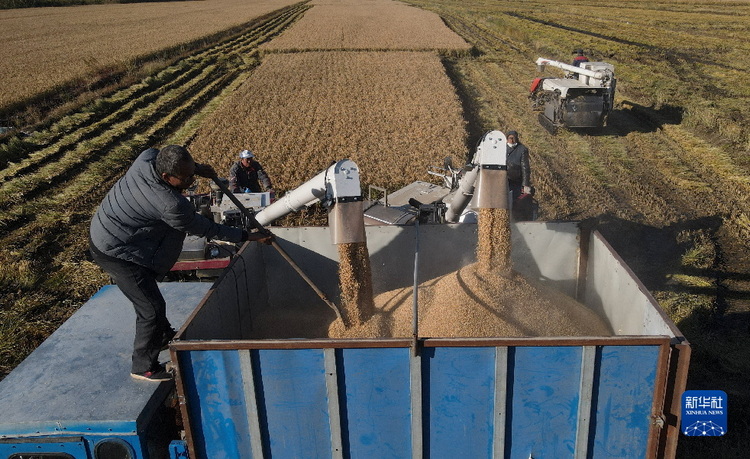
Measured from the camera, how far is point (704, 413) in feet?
11.3

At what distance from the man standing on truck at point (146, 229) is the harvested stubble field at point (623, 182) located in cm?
313

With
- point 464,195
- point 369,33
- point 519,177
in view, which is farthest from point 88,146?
point 369,33

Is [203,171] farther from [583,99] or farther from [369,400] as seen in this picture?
[583,99]

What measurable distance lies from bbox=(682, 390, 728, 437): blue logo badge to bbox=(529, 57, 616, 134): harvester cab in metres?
12.1

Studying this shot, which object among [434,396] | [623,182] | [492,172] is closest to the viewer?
[434,396]

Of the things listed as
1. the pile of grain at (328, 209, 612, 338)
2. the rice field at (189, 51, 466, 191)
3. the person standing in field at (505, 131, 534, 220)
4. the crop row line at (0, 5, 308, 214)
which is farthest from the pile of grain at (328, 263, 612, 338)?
the crop row line at (0, 5, 308, 214)

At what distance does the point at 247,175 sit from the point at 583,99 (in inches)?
372

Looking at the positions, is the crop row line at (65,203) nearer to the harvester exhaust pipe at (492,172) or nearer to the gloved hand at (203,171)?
the gloved hand at (203,171)

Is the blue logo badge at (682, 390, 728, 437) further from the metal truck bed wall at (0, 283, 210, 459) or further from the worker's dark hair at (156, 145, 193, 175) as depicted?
the worker's dark hair at (156, 145, 193, 175)

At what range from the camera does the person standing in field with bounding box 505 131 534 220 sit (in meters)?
7.63

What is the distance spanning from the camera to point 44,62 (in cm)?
2634

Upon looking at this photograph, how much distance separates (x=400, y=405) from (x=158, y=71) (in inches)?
964

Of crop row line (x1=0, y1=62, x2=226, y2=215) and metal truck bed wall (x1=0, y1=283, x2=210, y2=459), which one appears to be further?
crop row line (x1=0, y1=62, x2=226, y2=215)

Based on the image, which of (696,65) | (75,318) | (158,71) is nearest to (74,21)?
(158,71)
